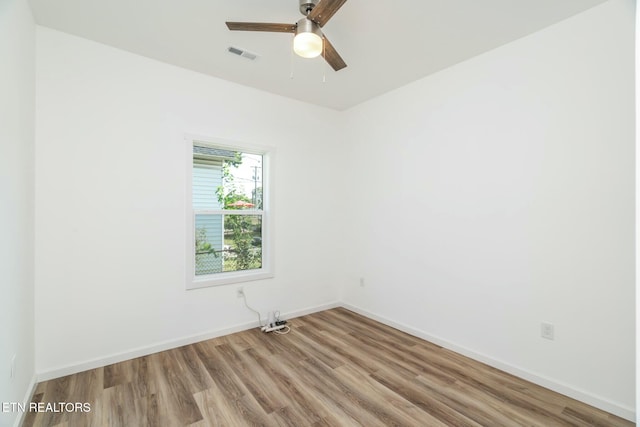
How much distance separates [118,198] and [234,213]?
→ 113 cm

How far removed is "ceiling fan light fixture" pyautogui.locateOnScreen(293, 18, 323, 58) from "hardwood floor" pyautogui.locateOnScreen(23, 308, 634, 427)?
2349 mm

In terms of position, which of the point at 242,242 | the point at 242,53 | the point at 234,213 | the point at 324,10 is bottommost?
the point at 242,242

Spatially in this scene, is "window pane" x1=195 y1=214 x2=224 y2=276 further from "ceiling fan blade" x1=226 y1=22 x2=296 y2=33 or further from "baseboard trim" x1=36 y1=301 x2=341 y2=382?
"ceiling fan blade" x1=226 y1=22 x2=296 y2=33

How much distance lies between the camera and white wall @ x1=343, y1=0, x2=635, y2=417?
1.99 metres

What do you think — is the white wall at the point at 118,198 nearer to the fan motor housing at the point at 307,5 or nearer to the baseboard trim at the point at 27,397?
the baseboard trim at the point at 27,397

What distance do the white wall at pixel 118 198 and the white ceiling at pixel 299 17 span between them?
0.95 ft

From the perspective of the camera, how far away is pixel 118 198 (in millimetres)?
2619

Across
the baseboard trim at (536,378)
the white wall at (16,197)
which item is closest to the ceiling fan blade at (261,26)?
the white wall at (16,197)

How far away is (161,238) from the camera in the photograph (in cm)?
283

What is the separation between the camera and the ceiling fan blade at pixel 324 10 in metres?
1.58

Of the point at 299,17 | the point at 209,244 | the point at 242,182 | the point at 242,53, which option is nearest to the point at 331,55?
the point at 299,17

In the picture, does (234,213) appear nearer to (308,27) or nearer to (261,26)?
(261,26)

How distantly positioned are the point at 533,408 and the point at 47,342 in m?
3.65

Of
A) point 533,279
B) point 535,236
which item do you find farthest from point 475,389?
→ point 535,236
